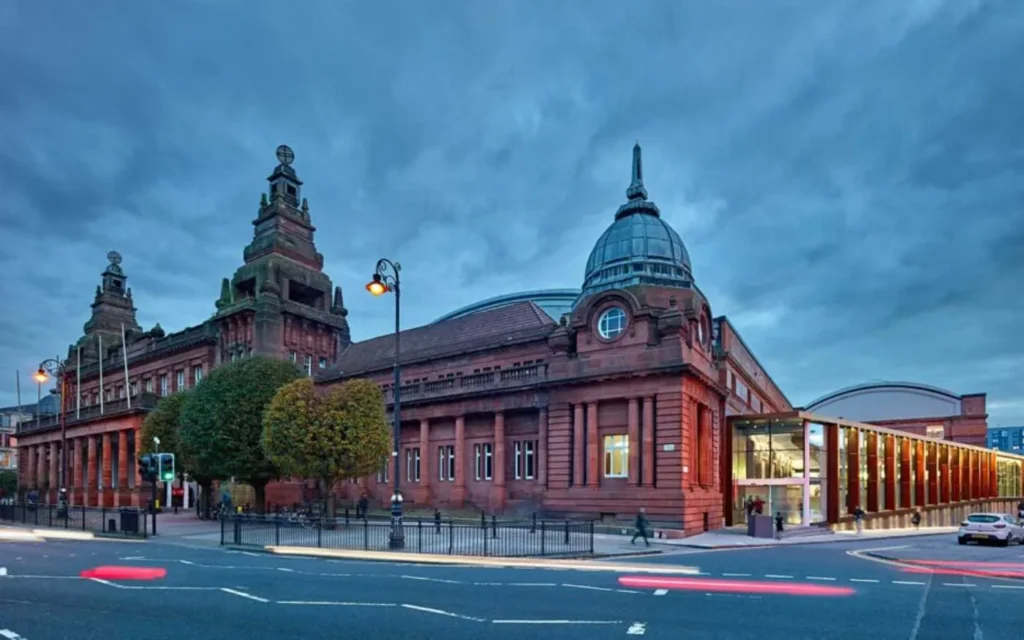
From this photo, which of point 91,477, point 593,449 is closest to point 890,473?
point 593,449

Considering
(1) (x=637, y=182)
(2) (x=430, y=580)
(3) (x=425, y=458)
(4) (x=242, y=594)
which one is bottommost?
(3) (x=425, y=458)

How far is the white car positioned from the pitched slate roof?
22.7 m

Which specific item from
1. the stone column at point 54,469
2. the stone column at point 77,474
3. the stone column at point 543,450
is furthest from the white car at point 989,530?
the stone column at point 54,469

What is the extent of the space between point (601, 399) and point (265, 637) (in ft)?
86.2

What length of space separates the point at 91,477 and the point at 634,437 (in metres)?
58.7

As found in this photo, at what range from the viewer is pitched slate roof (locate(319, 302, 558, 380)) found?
45.0m

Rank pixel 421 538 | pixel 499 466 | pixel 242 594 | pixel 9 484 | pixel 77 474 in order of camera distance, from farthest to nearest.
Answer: pixel 9 484 → pixel 77 474 → pixel 499 466 → pixel 421 538 → pixel 242 594

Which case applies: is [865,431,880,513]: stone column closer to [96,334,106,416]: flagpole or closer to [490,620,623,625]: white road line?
[490,620,623,625]: white road line

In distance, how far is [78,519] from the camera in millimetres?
41500

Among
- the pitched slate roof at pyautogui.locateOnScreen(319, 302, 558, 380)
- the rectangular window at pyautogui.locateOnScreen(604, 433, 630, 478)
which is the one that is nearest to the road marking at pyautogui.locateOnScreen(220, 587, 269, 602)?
the rectangular window at pyautogui.locateOnScreen(604, 433, 630, 478)

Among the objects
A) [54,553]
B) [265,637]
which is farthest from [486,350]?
[265,637]

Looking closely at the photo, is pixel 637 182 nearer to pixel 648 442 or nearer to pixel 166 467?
pixel 648 442

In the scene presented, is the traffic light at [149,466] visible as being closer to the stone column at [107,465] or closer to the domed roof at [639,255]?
the domed roof at [639,255]

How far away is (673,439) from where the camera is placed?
3216cm
